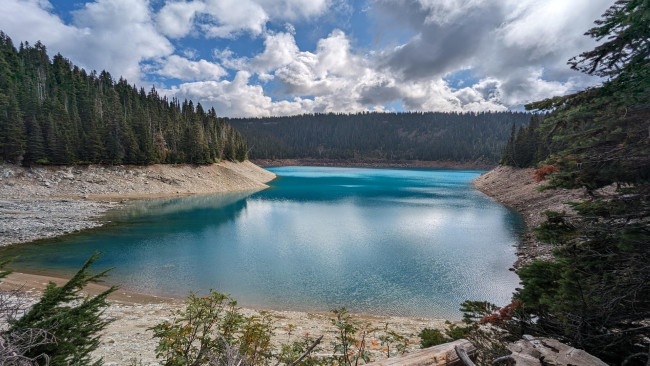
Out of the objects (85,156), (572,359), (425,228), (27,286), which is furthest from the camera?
(85,156)

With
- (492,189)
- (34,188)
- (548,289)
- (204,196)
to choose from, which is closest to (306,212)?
(204,196)

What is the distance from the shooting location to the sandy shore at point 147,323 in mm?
8023

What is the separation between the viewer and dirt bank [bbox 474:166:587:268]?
66.0 feet

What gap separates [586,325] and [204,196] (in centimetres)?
5148

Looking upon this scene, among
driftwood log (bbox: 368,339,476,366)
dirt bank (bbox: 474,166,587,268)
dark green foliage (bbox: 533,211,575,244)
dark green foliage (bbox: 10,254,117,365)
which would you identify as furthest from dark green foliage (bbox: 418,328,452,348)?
dirt bank (bbox: 474,166,587,268)

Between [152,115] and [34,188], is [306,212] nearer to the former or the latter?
[34,188]

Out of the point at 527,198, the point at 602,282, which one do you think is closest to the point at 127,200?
the point at 602,282

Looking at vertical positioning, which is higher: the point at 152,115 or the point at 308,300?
the point at 152,115

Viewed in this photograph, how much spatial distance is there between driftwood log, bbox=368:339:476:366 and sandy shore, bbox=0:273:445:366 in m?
3.84

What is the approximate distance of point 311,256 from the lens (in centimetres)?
2031

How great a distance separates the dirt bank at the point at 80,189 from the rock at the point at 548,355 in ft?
96.0

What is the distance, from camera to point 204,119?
81.1m

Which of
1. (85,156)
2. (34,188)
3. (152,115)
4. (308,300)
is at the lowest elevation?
(308,300)

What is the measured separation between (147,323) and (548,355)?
11340 millimetres
